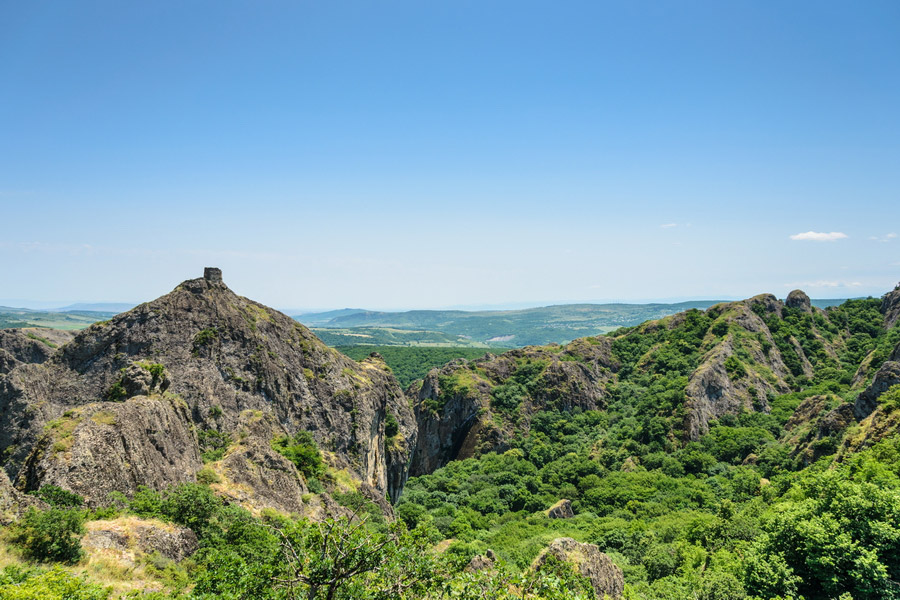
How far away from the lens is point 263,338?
59094mm

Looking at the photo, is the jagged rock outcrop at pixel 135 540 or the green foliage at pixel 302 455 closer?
the jagged rock outcrop at pixel 135 540

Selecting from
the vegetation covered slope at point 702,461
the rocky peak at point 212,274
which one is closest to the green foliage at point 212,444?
the rocky peak at point 212,274

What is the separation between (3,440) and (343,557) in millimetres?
37946

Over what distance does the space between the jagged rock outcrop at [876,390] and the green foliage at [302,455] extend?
6590cm

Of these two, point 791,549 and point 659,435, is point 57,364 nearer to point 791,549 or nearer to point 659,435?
point 791,549

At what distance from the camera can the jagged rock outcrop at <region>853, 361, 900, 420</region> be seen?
→ 56.3 m

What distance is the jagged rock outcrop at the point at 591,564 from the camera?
35.0 m

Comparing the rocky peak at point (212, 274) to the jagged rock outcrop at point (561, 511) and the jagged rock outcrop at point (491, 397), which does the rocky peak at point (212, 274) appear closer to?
the jagged rock outcrop at point (561, 511)

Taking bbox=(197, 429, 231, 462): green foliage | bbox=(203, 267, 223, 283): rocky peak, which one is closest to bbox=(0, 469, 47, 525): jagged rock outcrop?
bbox=(197, 429, 231, 462): green foliage

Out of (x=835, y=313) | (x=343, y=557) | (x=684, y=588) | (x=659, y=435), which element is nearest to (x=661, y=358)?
(x=659, y=435)

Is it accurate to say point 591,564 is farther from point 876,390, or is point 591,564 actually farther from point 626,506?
point 876,390

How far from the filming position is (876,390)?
186 feet

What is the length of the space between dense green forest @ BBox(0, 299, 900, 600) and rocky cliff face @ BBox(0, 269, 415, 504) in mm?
3516

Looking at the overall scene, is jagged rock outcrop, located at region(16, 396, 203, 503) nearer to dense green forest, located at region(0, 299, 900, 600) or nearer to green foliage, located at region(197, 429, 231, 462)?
dense green forest, located at region(0, 299, 900, 600)
